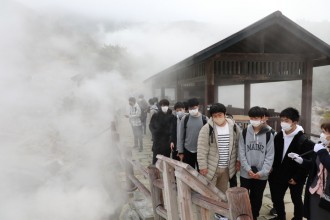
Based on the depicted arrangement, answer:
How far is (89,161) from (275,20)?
245 inches

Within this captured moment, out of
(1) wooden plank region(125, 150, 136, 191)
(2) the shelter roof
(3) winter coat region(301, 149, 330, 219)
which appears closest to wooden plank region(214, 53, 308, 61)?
(2) the shelter roof

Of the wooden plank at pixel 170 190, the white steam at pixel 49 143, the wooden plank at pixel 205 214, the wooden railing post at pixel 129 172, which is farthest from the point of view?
the white steam at pixel 49 143

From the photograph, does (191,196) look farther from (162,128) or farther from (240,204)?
(162,128)

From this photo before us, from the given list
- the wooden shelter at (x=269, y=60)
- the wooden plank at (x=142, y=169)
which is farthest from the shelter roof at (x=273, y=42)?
the wooden plank at (x=142, y=169)

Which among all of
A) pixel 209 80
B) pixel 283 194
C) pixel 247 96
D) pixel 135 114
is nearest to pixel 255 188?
pixel 283 194

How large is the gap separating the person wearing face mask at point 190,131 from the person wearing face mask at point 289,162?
1213mm

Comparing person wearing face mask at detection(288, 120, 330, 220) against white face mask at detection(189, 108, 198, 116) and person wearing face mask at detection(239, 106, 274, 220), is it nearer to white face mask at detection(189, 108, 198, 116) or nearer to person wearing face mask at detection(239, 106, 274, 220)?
person wearing face mask at detection(239, 106, 274, 220)

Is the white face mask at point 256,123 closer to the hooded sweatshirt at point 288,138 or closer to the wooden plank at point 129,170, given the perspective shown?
the hooded sweatshirt at point 288,138

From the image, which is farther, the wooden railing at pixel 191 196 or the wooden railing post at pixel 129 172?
the wooden railing post at pixel 129 172

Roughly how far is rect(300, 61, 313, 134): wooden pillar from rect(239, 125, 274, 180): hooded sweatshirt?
4.82m

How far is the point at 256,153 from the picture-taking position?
11.5ft

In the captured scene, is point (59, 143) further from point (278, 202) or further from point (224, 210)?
point (224, 210)

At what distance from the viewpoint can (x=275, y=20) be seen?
21.0 feet

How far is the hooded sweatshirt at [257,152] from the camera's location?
347 cm
